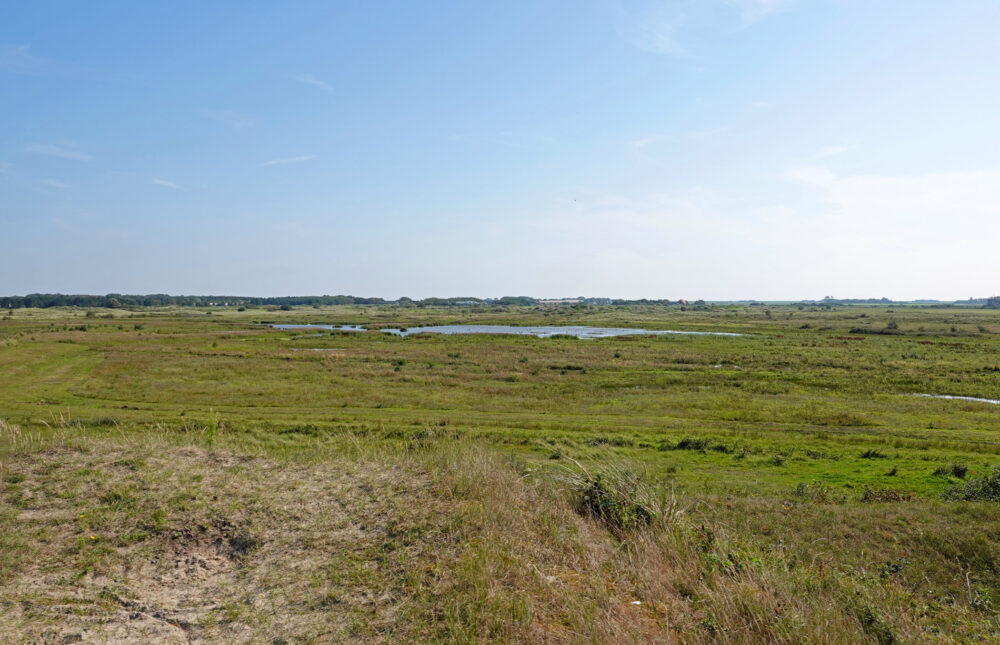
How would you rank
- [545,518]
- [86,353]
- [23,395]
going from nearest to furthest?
[545,518] → [23,395] → [86,353]

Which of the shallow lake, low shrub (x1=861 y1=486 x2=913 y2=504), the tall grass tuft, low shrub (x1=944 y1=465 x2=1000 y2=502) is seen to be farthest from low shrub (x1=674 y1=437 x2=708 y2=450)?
the shallow lake

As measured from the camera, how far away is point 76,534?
9164 millimetres

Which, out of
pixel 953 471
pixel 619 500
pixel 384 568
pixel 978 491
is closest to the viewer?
pixel 384 568

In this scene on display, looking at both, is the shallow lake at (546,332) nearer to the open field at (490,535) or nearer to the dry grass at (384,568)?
the open field at (490,535)

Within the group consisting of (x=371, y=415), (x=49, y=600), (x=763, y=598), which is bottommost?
(x=371, y=415)

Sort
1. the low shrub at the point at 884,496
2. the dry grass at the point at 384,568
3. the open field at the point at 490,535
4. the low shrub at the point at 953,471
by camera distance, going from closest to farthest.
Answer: the dry grass at the point at 384,568 → the open field at the point at 490,535 → the low shrub at the point at 884,496 → the low shrub at the point at 953,471

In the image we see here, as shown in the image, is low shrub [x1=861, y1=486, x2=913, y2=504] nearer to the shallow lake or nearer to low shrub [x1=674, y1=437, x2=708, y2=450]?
low shrub [x1=674, y1=437, x2=708, y2=450]

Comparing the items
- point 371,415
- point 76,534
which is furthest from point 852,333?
point 76,534

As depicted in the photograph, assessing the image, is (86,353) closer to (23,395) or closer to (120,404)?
(23,395)

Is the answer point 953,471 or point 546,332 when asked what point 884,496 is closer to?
point 953,471

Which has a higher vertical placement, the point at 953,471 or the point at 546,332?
the point at 546,332

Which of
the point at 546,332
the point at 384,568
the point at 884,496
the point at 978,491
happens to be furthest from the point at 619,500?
the point at 546,332

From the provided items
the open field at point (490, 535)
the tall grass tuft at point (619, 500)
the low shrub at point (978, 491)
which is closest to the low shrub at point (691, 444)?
the open field at point (490, 535)

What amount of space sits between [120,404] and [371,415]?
15.1 metres
